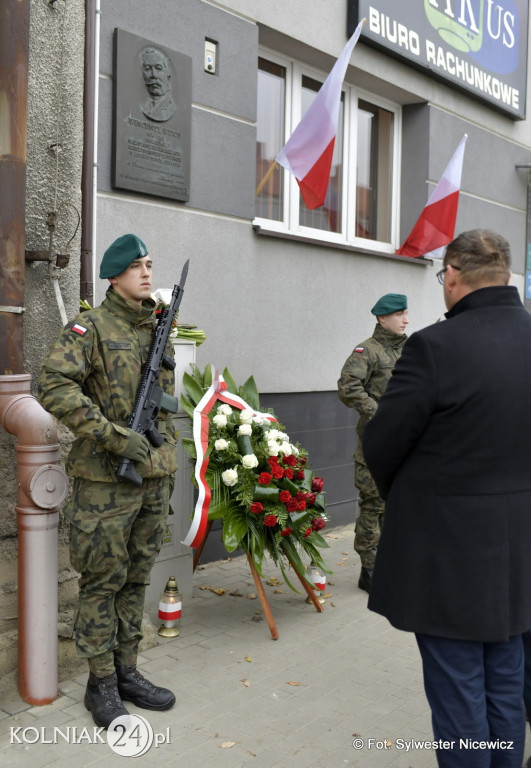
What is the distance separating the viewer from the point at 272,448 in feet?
14.2

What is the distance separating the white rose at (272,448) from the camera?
4.34 meters

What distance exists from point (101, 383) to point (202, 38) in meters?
3.25

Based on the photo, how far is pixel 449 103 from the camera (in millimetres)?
7992

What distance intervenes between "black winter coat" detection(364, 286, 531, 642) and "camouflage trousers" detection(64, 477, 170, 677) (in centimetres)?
133

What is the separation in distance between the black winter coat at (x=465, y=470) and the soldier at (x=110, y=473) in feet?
4.17

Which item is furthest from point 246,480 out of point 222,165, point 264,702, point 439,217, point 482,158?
point 482,158

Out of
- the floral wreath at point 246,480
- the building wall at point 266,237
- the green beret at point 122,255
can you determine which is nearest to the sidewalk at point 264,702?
the floral wreath at point 246,480

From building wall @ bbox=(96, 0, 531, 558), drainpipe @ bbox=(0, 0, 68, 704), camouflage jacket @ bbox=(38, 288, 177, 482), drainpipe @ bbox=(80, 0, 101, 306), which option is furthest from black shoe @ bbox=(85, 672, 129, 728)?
building wall @ bbox=(96, 0, 531, 558)

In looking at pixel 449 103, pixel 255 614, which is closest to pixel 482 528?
pixel 255 614

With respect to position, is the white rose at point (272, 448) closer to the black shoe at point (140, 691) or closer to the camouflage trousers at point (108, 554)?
the camouflage trousers at point (108, 554)

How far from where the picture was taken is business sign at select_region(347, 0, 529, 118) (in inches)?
273

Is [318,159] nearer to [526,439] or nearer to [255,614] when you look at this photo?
[255,614]

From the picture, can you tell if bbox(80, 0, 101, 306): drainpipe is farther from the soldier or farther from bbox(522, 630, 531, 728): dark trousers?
bbox(522, 630, 531, 728): dark trousers

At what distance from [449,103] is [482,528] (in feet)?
22.2
